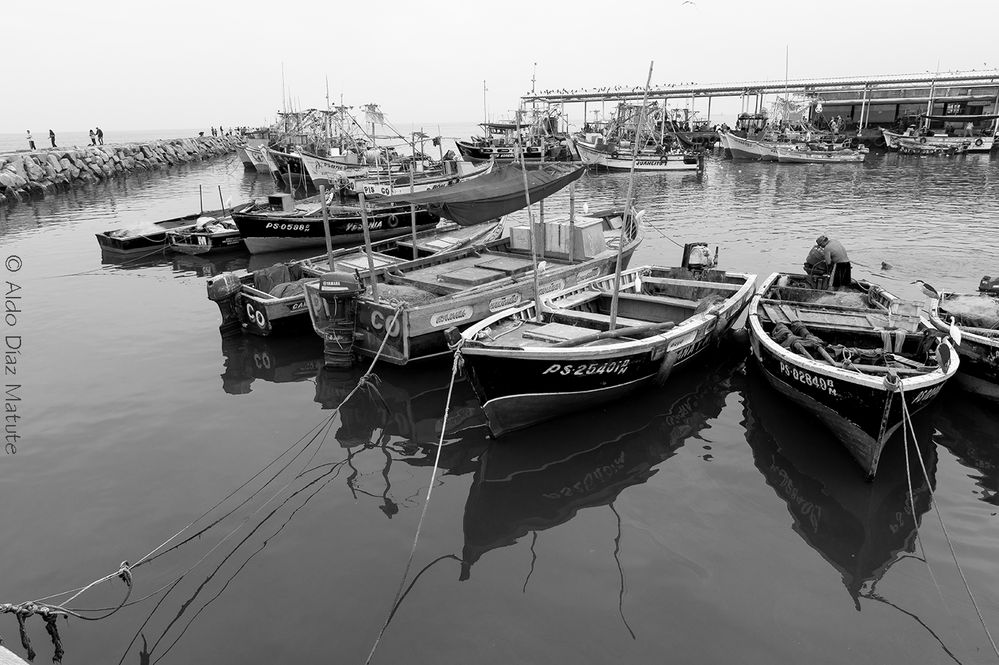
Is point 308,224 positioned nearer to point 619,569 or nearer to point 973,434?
point 619,569

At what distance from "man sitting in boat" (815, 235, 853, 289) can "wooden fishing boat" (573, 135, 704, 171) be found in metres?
37.3

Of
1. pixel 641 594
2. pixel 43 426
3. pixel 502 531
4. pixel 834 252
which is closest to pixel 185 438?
pixel 43 426

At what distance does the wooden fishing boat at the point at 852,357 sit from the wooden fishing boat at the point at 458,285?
10.1 feet

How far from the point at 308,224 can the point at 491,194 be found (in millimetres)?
11463

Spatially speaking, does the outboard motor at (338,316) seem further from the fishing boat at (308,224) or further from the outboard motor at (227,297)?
the fishing boat at (308,224)

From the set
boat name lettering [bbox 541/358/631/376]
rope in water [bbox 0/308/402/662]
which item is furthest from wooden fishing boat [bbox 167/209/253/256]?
boat name lettering [bbox 541/358/631/376]

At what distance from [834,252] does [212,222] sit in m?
21.1

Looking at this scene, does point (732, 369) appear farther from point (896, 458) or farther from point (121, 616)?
point (121, 616)

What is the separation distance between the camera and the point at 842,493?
776 centimetres

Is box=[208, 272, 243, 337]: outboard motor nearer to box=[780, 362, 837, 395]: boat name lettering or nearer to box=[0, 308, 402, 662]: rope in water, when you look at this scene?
box=[0, 308, 402, 662]: rope in water

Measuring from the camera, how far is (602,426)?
952cm

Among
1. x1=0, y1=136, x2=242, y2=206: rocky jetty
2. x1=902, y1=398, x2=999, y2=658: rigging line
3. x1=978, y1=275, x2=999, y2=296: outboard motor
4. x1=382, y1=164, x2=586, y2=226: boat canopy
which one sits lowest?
x1=902, y1=398, x2=999, y2=658: rigging line

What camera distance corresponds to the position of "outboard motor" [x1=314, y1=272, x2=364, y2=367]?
11086 millimetres

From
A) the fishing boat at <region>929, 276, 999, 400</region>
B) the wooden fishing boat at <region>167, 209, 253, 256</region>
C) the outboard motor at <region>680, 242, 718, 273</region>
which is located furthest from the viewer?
Result: the wooden fishing boat at <region>167, 209, 253, 256</region>
